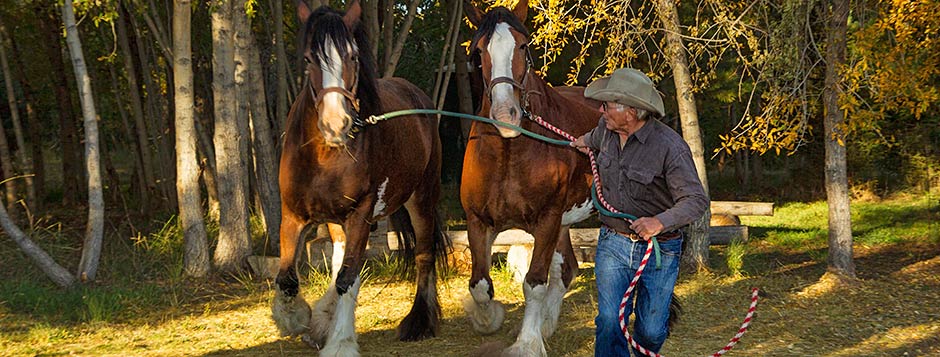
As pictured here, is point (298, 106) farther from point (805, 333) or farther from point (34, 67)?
point (34, 67)

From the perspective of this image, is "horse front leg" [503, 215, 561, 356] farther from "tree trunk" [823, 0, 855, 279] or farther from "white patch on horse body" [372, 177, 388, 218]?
"tree trunk" [823, 0, 855, 279]

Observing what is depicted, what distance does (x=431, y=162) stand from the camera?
24.1 ft

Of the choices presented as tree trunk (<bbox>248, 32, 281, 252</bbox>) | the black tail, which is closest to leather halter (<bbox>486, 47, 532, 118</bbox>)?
the black tail

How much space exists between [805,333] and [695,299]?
1.53 meters

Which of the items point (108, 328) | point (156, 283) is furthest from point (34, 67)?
point (108, 328)

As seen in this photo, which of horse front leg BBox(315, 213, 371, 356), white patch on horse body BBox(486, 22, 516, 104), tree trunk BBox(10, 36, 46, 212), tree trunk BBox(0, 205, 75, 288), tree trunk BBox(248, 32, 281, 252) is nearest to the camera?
white patch on horse body BBox(486, 22, 516, 104)

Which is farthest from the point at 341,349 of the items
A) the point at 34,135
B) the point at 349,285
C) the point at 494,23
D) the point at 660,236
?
the point at 34,135

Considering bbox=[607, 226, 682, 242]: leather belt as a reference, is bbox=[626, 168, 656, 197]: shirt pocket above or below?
above

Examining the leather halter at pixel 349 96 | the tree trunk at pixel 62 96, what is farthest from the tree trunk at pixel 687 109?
the tree trunk at pixel 62 96

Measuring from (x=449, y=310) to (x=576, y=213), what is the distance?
218cm

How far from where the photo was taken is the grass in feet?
21.6

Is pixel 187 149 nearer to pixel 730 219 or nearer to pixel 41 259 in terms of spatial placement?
pixel 41 259

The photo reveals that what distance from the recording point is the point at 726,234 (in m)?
10.9

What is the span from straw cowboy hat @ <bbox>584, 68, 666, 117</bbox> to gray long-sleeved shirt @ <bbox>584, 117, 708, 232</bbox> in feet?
0.42
